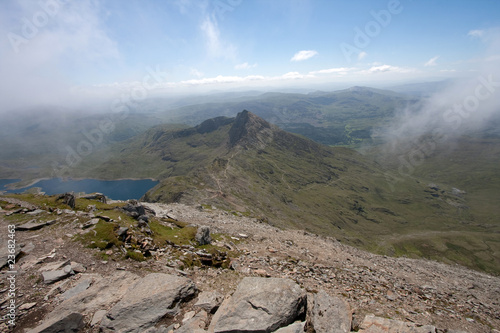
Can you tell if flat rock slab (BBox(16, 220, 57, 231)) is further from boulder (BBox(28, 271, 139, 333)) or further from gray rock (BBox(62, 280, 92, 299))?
gray rock (BBox(62, 280, 92, 299))

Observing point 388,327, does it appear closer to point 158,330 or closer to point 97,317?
point 158,330

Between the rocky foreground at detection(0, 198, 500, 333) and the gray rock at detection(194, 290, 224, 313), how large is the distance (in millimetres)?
76

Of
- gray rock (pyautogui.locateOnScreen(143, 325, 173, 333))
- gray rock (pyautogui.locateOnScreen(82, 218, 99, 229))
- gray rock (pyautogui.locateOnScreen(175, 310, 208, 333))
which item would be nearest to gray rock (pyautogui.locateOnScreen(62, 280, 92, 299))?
gray rock (pyautogui.locateOnScreen(143, 325, 173, 333))

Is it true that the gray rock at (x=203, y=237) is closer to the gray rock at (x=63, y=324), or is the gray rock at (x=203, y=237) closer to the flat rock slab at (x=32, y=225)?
the gray rock at (x=63, y=324)

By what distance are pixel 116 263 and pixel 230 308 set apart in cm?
1058

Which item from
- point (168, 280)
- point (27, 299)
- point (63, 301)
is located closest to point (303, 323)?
point (168, 280)

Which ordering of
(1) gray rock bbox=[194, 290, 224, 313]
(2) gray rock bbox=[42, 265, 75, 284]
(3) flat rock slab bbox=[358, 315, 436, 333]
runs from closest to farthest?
(3) flat rock slab bbox=[358, 315, 436, 333] < (1) gray rock bbox=[194, 290, 224, 313] < (2) gray rock bbox=[42, 265, 75, 284]

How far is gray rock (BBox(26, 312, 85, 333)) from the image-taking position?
1036 centimetres

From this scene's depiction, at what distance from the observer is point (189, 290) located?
1386 centimetres

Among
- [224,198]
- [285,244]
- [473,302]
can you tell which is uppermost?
[285,244]

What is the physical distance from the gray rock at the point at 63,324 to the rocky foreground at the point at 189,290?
0.04 m

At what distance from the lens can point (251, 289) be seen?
13.2 metres

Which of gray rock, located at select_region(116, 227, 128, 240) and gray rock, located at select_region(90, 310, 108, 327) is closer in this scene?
gray rock, located at select_region(90, 310, 108, 327)

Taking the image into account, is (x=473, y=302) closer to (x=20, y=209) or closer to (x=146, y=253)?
(x=146, y=253)
